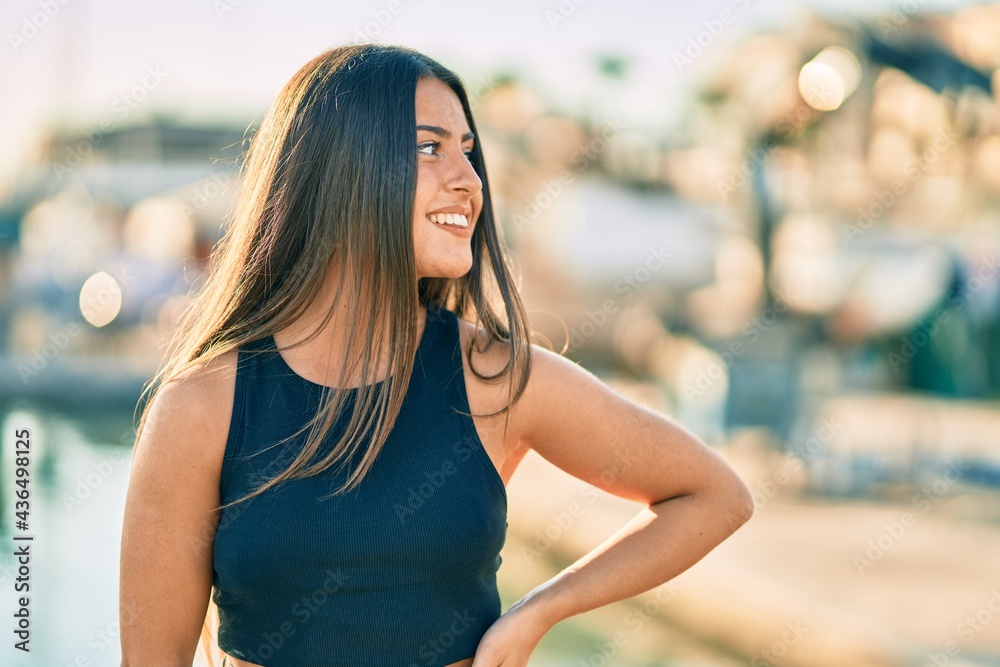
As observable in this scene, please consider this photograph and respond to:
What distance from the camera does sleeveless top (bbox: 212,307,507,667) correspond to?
1.56 m

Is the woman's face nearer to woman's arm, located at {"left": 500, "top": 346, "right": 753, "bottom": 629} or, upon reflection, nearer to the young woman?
the young woman

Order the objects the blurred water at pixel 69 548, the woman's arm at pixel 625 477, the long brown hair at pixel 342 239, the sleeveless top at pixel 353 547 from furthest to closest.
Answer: the blurred water at pixel 69 548, the woman's arm at pixel 625 477, the long brown hair at pixel 342 239, the sleeveless top at pixel 353 547

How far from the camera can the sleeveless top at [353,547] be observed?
1562 millimetres

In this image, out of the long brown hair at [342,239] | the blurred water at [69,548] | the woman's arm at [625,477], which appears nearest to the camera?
the long brown hair at [342,239]

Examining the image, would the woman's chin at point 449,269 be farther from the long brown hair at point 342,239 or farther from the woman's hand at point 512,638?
the woman's hand at point 512,638

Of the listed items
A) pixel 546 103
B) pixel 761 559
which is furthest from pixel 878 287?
pixel 546 103

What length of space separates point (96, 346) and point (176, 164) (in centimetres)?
508

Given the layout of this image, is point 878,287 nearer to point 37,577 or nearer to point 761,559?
point 761,559

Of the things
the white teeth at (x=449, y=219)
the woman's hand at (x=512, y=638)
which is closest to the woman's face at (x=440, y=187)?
the white teeth at (x=449, y=219)

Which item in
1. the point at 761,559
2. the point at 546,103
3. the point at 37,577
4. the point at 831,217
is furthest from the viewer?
the point at 546,103

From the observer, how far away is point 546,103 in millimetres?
33375

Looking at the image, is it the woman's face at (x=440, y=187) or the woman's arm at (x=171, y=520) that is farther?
the woman's face at (x=440, y=187)

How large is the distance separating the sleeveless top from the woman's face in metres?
0.27

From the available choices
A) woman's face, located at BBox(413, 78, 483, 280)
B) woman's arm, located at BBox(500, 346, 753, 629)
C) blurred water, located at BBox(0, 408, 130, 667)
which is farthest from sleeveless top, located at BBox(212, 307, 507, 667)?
blurred water, located at BBox(0, 408, 130, 667)
